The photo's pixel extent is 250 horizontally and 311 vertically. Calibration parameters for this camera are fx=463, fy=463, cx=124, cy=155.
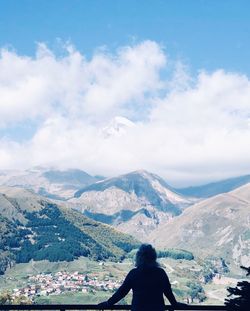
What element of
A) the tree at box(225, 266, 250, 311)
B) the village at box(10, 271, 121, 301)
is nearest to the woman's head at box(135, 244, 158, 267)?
the tree at box(225, 266, 250, 311)

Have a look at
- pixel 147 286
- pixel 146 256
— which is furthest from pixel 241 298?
pixel 146 256

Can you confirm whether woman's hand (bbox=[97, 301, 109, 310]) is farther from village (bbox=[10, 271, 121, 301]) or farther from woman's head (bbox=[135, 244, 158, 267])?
village (bbox=[10, 271, 121, 301])

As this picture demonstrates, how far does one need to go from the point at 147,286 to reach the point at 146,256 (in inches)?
14.2

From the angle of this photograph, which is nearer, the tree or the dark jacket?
the tree

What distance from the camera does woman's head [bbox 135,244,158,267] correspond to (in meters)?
5.69

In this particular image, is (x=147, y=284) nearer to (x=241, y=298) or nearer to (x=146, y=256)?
(x=146, y=256)

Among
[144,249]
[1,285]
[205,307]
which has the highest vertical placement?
[144,249]

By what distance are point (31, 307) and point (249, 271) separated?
3064mm

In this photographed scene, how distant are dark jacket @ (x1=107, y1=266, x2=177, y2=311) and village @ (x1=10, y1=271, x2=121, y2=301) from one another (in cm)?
15444

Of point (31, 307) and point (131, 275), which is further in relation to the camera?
point (31, 307)

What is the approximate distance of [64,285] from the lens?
17675 cm

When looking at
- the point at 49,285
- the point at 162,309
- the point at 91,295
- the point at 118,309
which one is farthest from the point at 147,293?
the point at 49,285

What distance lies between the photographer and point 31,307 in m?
6.50

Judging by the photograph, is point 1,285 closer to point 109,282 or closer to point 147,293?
point 109,282
